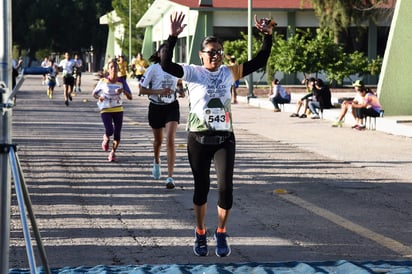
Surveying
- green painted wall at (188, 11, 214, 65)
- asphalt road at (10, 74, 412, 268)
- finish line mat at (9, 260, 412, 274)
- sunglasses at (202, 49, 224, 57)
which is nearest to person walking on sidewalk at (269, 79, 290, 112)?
asphalt road at (10, 74, 412, 268)

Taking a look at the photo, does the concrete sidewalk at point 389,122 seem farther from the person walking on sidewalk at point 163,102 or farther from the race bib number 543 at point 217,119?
the race bib number 543 at point 217,119

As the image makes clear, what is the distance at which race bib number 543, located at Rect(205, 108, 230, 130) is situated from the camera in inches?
345

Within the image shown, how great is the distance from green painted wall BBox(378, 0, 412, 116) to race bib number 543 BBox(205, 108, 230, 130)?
18462 millimetres

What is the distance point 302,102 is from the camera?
30.4 m

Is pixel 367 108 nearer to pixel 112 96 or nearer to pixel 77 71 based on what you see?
pixel 112 96

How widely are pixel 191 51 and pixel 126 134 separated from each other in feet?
110

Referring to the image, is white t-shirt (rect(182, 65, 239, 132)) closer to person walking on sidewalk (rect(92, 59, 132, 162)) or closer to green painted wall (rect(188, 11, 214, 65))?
person walking on sidewalk (rect(92, 59, 132, 162))

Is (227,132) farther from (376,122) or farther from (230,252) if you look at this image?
(376,122)

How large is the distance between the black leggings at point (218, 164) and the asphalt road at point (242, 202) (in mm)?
528

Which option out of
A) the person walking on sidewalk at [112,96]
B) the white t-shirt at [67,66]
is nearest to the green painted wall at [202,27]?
the white t-shirt at [67,66]

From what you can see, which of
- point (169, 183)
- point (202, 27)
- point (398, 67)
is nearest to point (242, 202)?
point (169, 183)

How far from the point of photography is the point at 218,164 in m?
8.78

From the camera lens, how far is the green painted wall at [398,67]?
87.0 ft

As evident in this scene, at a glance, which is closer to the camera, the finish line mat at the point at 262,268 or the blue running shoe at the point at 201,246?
the finish line mat at the point at 262,268
